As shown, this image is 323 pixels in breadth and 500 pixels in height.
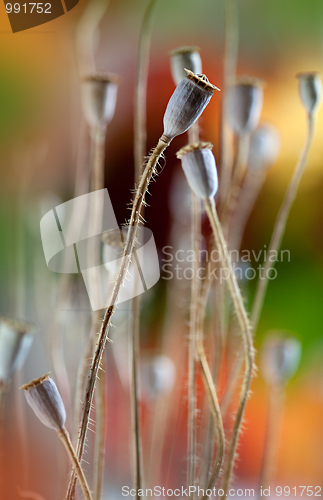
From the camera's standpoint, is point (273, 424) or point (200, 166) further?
point (273, 424)

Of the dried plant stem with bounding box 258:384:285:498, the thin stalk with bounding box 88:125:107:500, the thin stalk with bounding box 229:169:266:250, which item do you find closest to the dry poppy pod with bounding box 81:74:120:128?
the thin stalk with bounding box 88:125:107:500

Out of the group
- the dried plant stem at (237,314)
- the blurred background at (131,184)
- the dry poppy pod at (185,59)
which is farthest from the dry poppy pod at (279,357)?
the dry poppy pod at (185,59)

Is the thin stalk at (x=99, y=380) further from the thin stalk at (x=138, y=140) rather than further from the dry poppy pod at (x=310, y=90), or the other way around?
the dry poppy pod at (x=310, y=90)

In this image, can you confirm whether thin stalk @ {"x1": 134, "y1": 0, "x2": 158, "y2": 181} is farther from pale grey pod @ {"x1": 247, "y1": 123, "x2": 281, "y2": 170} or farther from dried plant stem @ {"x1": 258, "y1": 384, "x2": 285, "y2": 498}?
dried plant stem @ {"x1": 258, "y1": 384, "x2": 285, "y2": 498}

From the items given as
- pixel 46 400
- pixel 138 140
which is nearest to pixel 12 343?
pixel 46 400

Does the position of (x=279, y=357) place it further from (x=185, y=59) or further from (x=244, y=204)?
(x=185, y=59)
